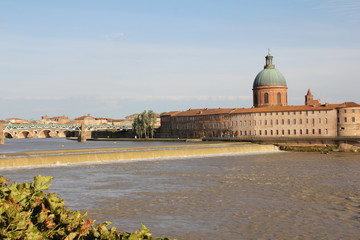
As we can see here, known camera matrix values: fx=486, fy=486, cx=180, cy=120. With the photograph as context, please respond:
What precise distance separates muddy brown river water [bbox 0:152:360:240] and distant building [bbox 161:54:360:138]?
196ft

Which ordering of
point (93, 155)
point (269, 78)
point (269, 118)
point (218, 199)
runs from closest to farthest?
point (218, 199)
point (93, 155)
point (269, 118)
point (269, 78)

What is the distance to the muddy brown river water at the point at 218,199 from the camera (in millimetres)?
20188

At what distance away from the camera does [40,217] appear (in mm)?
8586

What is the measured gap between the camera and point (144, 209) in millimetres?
24094

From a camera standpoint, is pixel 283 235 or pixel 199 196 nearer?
pixel 283 235

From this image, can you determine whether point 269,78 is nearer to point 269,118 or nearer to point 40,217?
point 269,118

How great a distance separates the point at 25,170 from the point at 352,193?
1080 inches

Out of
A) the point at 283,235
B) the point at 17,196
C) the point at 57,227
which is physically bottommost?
the point at 283,235

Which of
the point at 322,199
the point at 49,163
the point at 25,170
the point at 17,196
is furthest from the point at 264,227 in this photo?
the point at 49,163

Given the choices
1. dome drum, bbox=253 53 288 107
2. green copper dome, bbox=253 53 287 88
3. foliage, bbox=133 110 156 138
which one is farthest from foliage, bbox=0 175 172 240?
foliage, bbox=133 110 156 138

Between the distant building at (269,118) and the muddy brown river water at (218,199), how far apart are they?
196ft

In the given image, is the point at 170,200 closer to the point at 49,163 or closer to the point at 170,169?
the point at 170,169

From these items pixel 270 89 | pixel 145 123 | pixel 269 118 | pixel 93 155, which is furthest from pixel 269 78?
pixel 93 155

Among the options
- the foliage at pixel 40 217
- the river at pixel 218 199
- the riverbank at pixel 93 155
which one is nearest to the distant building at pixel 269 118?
the riverbank at pixel 93 155
